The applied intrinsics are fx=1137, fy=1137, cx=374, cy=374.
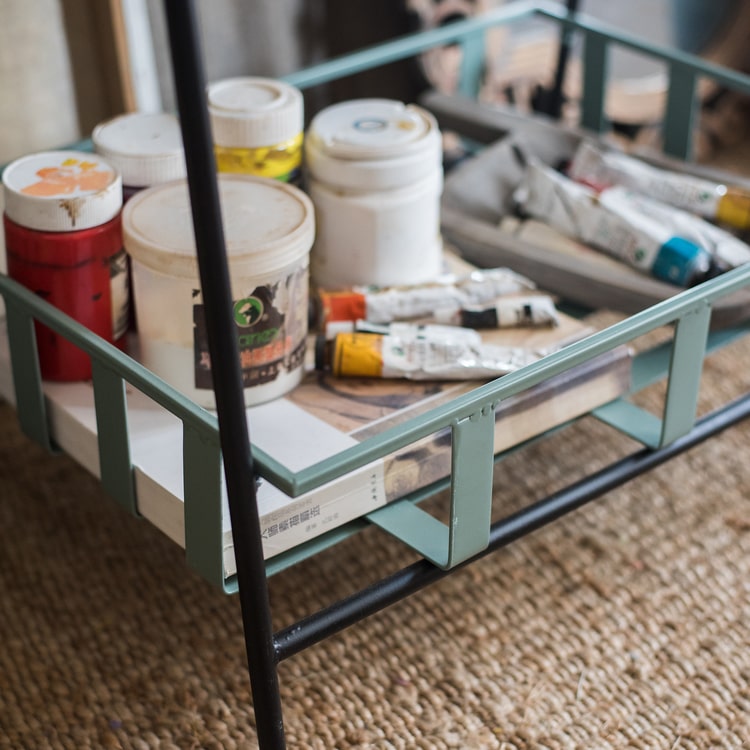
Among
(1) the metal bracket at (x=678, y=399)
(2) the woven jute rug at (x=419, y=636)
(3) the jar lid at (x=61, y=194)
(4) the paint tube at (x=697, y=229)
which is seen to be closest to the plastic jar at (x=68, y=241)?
(3) the jar lid at (x=61, y=194)

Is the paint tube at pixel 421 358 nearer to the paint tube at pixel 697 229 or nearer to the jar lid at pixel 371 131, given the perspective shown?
the jar lid at pixel 371 131

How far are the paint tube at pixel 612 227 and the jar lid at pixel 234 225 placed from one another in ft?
1.15

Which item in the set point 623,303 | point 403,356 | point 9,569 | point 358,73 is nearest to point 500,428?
point 403,356

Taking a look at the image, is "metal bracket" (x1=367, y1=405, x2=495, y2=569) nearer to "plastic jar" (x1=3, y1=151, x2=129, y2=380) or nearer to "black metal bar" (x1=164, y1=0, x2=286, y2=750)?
"black metal bar" (x1=164, y1=0, x2=286, y2=750)

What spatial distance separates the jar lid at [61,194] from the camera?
2.72ft

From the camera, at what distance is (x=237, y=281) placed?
0.79m

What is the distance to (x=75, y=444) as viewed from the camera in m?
0.89

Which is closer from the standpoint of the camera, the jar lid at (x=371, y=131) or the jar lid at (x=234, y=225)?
the jar lid at (x=234, y=225)

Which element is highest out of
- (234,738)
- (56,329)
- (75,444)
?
(56,329)

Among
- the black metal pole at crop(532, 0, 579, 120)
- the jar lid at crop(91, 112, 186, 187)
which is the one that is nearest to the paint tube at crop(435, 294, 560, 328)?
the jar lid at crop(91, 112, 186, 187)

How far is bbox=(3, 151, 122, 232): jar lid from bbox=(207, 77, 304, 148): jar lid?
0.10 m

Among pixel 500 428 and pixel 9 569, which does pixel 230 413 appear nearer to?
pixel 500 428

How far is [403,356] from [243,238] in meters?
0.16

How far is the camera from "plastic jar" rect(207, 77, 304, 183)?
931mm
